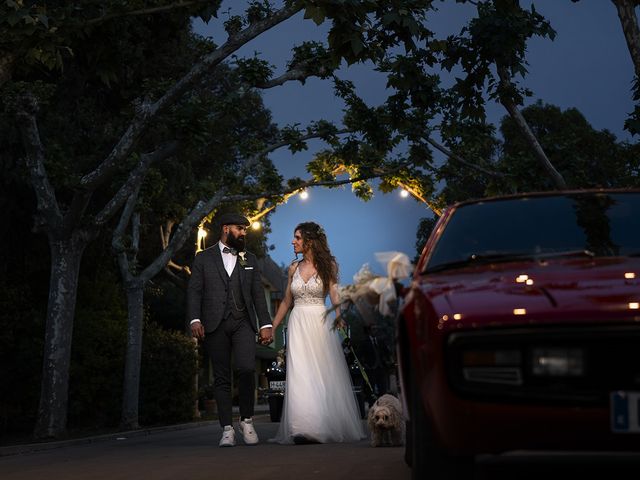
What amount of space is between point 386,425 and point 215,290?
2.61 m

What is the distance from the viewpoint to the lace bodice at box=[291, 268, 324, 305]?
41.8 feet

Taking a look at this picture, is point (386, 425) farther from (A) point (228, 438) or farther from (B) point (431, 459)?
(B) point (431, 459)

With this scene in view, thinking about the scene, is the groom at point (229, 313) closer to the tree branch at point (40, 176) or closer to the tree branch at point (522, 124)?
the tree branch at point (40, 176)

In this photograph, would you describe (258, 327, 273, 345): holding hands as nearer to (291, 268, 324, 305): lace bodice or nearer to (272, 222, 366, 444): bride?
(272, 222, 366, 444): bride

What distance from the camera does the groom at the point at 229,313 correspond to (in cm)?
1202

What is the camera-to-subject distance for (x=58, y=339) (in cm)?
1731

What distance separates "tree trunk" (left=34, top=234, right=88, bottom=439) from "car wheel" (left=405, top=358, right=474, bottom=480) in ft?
42.5

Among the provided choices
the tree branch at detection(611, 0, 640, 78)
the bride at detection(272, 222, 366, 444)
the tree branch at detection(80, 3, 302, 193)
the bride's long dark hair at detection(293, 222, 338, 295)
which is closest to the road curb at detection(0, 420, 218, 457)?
the bride at detection(272, 222, 366, 444)

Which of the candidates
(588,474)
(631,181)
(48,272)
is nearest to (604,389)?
(588,474)

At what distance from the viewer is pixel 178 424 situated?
22125mm

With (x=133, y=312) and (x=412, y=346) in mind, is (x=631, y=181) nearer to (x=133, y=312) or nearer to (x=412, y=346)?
(x=133, y=312)

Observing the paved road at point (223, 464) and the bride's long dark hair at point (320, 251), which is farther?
the bride's long dark hair at point (320, 251)

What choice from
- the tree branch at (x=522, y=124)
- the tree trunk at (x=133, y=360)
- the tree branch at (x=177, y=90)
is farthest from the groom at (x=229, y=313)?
the tree trunk at (x=133, y=360)

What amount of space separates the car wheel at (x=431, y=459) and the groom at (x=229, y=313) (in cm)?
702
